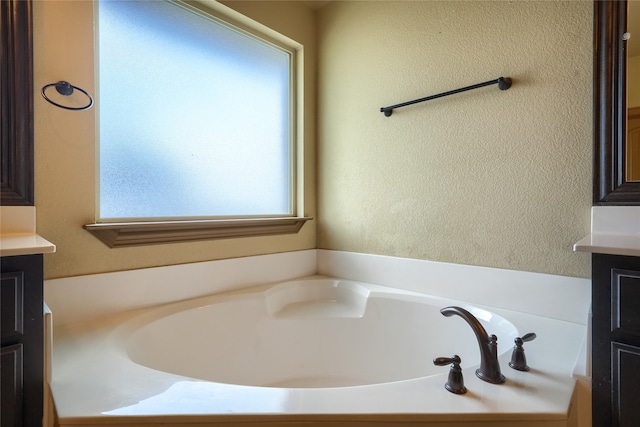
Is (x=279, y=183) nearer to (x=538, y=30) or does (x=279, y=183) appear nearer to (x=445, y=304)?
(x=445, y=304)

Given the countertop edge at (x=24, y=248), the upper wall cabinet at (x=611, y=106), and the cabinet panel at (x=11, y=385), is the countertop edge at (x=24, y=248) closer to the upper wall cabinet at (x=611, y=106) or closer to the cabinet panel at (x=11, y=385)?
the cabinet panel at (x=11, y=385)

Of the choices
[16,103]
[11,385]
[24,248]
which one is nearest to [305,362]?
[11,385]

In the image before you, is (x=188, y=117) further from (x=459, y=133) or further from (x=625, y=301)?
(x=625, y=301)

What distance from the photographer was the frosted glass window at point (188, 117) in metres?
1.36

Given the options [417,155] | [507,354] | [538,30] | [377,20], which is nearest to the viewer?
[507,354]

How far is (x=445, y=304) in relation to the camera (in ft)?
4.88

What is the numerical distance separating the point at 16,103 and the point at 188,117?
25.5 inches

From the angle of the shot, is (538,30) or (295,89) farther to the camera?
(295,89)

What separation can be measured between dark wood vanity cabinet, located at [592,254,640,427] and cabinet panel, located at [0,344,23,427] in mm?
1439

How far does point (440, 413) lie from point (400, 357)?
892mm

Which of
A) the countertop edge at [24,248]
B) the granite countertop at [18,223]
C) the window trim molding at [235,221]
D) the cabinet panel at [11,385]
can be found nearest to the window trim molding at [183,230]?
the window trim molding at [235,221]

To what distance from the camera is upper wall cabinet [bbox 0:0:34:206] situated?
40.9 inches

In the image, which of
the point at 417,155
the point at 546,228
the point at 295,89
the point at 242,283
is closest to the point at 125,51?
the point at 295,89

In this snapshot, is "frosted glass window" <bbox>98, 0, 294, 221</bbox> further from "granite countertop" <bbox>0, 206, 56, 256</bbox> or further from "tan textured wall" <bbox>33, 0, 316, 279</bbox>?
"granite countertop" <bbox>0, 206, 56, 256</bbox>
